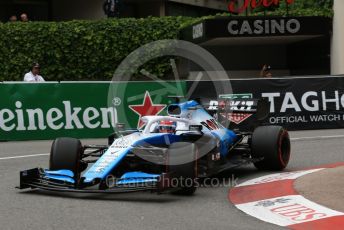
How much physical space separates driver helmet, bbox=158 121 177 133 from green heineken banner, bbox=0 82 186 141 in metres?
6.94

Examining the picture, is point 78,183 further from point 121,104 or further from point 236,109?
point 121,104

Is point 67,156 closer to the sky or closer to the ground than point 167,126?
closer to the ground

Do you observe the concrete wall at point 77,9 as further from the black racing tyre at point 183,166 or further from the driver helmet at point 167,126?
the black racing tyre at point 183,166

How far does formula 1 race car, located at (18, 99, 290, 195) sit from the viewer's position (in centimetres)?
859

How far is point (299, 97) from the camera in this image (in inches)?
708

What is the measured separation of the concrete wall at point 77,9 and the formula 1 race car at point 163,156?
58.5 feet

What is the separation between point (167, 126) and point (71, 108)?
26.1 ft

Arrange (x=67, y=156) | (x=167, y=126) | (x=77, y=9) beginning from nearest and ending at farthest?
(x=67, y=156) < (x=167, y=126) < (x=77, y=9)

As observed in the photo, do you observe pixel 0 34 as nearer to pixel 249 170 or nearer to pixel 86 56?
pixel 86 56

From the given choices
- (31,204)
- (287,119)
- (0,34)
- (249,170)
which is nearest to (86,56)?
(0,34)

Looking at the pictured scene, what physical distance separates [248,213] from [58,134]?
390 inches

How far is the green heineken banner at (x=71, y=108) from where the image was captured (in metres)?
16.9

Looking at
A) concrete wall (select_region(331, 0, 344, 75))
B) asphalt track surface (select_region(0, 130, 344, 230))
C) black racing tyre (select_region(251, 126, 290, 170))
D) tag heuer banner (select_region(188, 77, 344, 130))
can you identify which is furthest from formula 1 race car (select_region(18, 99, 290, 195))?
concrete wall (select_region(331, 0, 344, 75))

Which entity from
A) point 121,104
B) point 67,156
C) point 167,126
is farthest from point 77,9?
point 67,156
